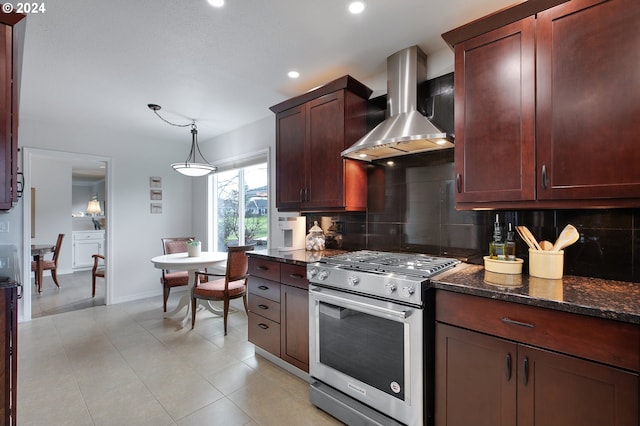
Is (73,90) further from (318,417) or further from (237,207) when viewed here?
(318,417)

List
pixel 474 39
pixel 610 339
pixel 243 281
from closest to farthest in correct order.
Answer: pixel 610 339, pixel 474 39, pixel 243 281

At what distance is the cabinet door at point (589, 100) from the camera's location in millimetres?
1328

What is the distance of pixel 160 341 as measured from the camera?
3.07 meters

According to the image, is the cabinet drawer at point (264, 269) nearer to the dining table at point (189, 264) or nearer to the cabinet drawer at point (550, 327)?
the dining table at point (189, 264)

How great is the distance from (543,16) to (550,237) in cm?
121

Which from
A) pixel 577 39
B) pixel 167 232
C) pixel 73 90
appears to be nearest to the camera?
pixel 577 39

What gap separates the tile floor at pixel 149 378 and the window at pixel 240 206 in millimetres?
1217

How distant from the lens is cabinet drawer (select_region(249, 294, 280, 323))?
253cm

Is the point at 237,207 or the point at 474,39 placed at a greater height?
the point at 474,39

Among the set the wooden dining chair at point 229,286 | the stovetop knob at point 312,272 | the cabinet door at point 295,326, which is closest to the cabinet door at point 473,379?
the stovetop knob at point 312,272

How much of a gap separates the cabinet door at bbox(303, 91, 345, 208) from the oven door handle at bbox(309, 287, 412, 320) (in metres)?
0.78

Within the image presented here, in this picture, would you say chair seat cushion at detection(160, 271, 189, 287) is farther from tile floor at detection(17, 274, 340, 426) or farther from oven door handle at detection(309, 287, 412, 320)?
oven door handle at detection(309, 287, 412, 320)

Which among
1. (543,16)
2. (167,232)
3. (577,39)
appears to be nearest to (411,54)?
(543,16)

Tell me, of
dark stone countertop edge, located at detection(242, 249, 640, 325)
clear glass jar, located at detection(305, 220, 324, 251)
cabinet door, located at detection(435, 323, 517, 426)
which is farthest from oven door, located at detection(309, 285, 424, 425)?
clear glass jar, located at detection(305, 220, 324, 251)
